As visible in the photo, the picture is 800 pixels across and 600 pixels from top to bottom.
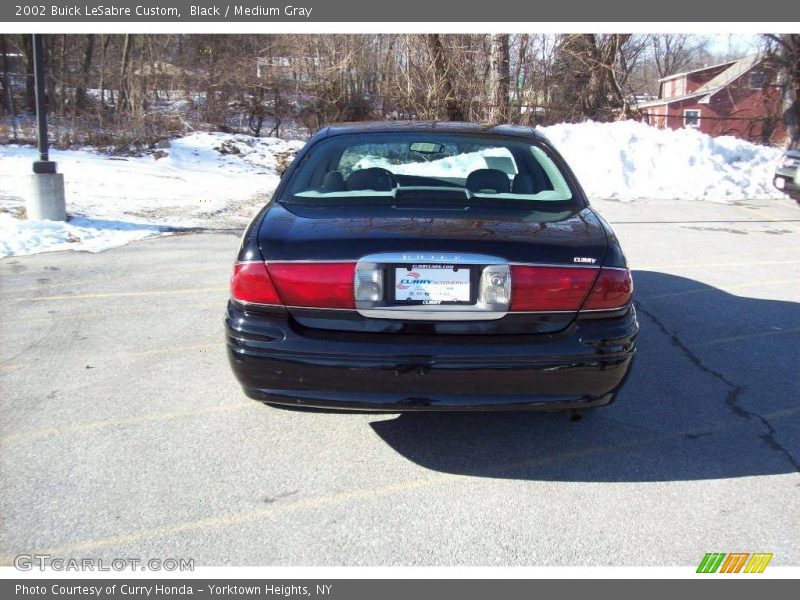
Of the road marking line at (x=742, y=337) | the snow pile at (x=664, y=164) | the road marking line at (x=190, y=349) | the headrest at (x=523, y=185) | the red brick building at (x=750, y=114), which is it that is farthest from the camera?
the red brick building at (x=750, y=114)

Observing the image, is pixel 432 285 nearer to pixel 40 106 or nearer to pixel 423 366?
pixel 423 366

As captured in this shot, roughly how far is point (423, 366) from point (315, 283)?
574 mm

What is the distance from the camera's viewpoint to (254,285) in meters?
3.23

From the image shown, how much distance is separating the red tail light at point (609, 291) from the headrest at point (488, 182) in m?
1.10

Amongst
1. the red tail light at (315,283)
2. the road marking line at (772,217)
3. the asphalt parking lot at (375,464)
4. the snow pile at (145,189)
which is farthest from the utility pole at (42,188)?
the road marking line at (772,217)

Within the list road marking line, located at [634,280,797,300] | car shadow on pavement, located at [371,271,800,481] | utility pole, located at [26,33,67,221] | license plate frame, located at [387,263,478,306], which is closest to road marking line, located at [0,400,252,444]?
car shadow on pavement, located at [371,271,800,481]

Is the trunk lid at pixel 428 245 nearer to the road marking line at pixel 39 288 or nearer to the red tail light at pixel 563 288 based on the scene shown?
the red tail light at pixel 563 288

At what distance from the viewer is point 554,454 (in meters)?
3.66

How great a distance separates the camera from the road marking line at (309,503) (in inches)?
112

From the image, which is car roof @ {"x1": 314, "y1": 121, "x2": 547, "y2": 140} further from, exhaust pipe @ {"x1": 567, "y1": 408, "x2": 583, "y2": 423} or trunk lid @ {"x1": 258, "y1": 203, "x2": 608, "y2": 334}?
exhaust pipe @ {"x1": 567, "y1": 408, "x2": 583, "y2": 423}

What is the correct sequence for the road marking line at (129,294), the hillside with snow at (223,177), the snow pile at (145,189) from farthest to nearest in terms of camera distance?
the hillside with snow at (223,177) < the snow pile at (145,189) < the road marking line at (129,294)

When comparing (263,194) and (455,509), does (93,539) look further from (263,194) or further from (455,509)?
(263,194)

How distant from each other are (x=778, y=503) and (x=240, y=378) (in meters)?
2.38

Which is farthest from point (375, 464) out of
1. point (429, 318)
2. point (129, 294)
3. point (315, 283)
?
point (129, 294)
